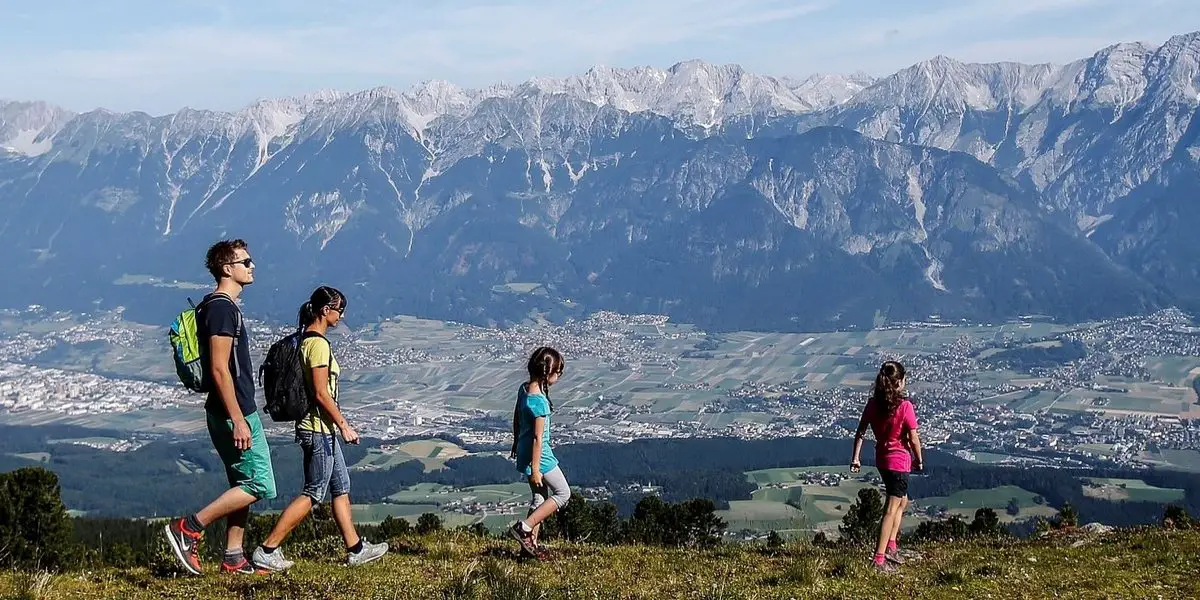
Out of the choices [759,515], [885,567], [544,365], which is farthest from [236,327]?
[759,515]

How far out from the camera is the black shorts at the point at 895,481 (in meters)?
11.4

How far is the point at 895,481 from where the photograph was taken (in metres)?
11.4

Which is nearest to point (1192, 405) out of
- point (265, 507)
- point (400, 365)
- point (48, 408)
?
point (265, 507)

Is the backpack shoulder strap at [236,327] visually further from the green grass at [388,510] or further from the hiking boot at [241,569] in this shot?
the green grass at [388,510]

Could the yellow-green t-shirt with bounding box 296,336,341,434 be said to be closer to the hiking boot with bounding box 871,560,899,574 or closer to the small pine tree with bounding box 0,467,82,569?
the hiking boot with bounding box 871,560,899,574

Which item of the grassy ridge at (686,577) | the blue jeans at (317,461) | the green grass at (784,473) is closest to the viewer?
the grassy ridge at (686,577)

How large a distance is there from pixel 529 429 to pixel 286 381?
263 cm

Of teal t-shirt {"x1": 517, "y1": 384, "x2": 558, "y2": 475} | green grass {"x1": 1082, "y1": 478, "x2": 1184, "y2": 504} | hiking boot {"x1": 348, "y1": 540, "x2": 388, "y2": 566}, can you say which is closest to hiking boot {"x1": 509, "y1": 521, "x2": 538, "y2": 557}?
teal t-shirt {"x1": 517, "y1": 384, "x2": 558, "y2": 475}

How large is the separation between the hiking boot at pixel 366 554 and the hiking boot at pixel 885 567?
4983mm

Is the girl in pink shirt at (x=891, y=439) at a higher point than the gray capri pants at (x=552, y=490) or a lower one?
higher

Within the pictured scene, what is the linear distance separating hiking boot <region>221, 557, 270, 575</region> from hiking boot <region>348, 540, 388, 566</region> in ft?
3.08

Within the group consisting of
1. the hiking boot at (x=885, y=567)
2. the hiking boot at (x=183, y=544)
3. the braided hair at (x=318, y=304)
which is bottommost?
the hiking boot at (x=885, y=567)

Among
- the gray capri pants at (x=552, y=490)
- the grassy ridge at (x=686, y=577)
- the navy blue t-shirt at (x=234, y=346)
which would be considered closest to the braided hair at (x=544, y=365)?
the gray capri pants at (x=552, y=490)

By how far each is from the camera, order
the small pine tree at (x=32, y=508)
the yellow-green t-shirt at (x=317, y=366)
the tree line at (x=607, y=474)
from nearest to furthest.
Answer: the yellow-green t-shirt at (x=317, y=366) → the small pine tree at (x=32, y=508) → the tree line at (x=607, y=474)
